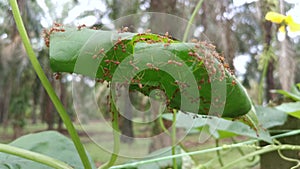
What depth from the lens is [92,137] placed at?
31 centimetres

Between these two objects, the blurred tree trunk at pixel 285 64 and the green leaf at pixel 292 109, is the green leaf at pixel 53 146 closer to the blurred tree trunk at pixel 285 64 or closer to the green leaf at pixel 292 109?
the green leaf at pixel 292 109

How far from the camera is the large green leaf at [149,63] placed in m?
0.26

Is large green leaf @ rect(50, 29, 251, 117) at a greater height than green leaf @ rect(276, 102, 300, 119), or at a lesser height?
greater

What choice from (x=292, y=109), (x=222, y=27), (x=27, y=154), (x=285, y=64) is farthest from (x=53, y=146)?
(x=285, y=64)

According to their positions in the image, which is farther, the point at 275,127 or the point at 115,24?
the point at 275,127

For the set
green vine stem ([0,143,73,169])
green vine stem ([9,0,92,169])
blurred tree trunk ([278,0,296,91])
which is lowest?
blurred tree trunk ([278,0,296,91])

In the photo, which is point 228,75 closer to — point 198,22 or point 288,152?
point 288,152

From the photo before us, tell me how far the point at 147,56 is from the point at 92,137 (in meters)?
0.09

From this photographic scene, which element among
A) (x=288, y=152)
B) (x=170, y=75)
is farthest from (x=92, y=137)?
(x=288, y=152)

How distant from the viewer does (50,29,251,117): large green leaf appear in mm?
262

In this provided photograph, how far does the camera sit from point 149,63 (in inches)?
10.3

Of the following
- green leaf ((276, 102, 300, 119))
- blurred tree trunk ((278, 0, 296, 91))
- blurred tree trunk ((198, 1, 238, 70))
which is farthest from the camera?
blurred tree trunk ((278, 0, 296, 91))

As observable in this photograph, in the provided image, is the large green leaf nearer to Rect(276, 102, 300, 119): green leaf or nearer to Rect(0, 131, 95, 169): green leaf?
Rect(0, 131, 95, 169): green leaf

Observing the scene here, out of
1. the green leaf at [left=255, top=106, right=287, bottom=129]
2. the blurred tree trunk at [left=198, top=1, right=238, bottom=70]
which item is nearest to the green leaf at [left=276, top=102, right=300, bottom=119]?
the green leaf at [left=255, top=106, right=287, bottom=129]
